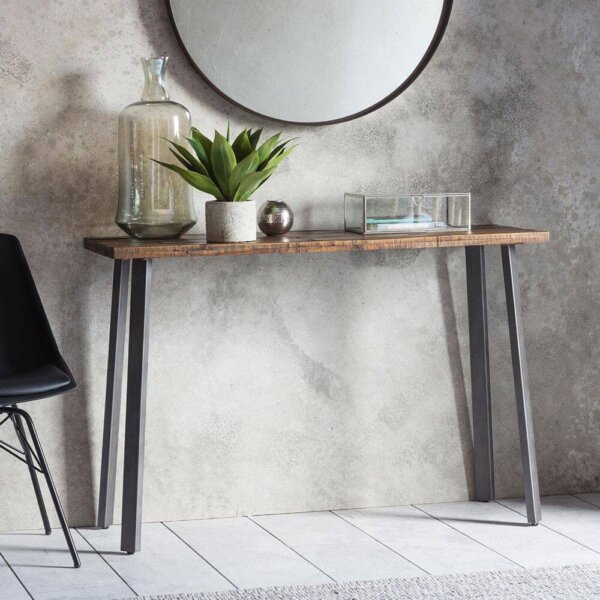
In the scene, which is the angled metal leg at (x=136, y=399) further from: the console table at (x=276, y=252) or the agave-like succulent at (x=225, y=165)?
the agave-like succulent at (x=225, y=165)

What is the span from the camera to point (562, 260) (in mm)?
3123

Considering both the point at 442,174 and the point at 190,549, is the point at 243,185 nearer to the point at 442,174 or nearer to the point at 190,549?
the point at 442,174

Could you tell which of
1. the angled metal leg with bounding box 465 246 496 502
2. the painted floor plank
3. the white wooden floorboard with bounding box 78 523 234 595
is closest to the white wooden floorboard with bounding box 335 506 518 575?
the painted floor plank

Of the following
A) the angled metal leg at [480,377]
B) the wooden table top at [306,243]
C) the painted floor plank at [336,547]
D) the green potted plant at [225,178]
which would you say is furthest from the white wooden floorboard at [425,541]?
the green potted plant at [225,178]

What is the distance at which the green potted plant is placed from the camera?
2555 mm

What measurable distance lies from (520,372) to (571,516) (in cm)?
48

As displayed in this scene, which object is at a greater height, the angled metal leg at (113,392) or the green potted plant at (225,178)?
the green potted plant at (225,178)

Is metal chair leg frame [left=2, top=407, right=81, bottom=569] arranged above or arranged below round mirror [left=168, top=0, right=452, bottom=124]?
below

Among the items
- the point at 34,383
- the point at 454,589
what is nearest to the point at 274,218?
the point at 34,383

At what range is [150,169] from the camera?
8.73ft

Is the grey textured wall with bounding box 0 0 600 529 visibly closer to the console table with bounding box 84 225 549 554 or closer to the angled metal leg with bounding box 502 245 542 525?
the console table with bounding box 84 225 549 554

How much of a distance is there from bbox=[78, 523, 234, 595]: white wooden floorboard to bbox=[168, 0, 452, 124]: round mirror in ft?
3.96

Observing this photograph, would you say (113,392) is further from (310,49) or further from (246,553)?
(310,49)

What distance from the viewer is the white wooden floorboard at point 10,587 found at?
2.33 m
